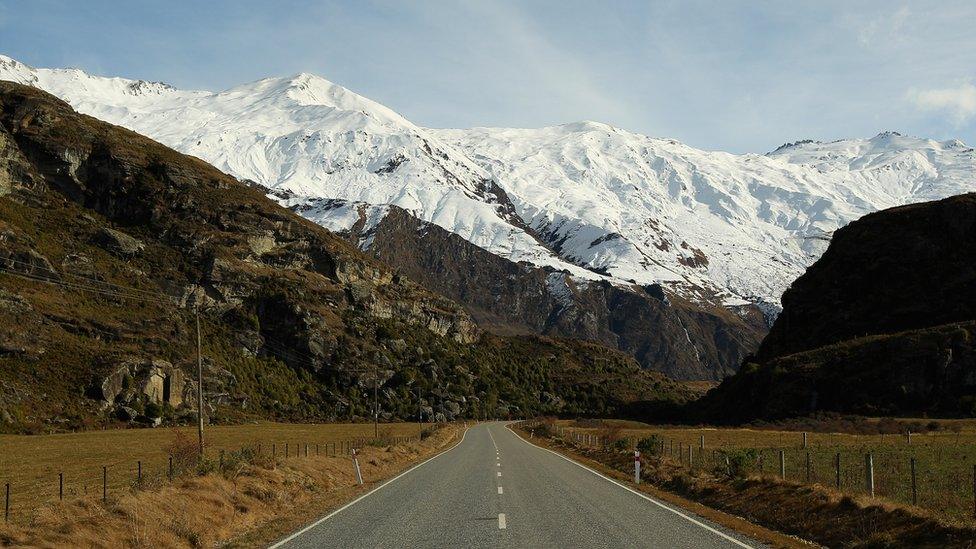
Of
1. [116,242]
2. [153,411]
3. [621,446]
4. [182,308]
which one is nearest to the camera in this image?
[621,446]

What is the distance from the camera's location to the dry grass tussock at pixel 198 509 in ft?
49.4

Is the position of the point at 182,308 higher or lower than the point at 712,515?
higher

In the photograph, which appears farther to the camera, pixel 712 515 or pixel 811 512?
pixel 712 515

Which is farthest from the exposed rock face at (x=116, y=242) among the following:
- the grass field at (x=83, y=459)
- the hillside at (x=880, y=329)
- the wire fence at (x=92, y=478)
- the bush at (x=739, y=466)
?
the bush at (x=739, y=466)

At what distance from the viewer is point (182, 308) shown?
129 m

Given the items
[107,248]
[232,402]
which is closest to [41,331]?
[232,402]

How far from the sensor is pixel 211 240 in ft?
494

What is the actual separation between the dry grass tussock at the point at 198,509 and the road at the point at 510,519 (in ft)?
6.09

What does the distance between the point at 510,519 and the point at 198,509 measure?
298 inches

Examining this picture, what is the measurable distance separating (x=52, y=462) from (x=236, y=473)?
3366cm

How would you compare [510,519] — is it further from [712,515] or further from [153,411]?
[153,411]

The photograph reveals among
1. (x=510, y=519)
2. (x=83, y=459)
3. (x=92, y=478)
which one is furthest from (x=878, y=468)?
(x=83, y=459)

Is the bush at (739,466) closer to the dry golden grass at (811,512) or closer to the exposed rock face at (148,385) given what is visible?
the dry golden grass at (811,512)

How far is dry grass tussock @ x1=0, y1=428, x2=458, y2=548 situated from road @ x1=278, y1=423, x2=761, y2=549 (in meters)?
1.86
